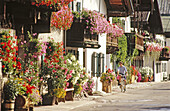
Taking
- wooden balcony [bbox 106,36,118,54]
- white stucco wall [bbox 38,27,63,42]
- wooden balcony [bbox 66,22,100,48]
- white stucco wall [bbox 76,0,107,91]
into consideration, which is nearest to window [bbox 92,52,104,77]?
white stucco wall [bbox 76,0,107,91]

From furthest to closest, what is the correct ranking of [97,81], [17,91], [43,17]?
1. [97,81]
2. [43,17]
3. [17,91]

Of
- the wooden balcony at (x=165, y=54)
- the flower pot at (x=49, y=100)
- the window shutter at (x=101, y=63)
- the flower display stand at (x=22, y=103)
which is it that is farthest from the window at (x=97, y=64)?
the wooden balcony at (x=165, y=54)

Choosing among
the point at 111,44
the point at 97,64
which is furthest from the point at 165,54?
the point at 97,64

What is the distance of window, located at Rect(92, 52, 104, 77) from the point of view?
26897 mm

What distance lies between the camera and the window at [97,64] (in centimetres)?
2690

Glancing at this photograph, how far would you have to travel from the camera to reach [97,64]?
91.2 ft

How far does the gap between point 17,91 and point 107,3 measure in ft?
58.7

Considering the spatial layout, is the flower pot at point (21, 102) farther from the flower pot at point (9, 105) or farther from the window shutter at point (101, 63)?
the window shutter at point (101, 63)

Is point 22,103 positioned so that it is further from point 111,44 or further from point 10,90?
point 111,44

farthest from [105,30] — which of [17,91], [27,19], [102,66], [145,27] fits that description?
[145,27]

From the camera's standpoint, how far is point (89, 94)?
933 inches

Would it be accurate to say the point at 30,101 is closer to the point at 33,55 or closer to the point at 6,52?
the point at 6,52

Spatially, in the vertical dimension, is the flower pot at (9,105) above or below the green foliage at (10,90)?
below

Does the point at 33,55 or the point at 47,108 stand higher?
the point at 33,55
